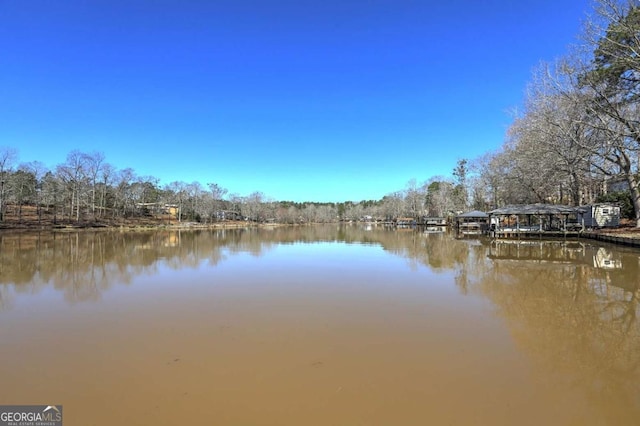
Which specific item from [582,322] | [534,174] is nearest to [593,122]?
[534,174]

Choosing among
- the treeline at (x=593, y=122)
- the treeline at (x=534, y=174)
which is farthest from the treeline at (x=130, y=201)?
the treeline at (x=593, y=122)

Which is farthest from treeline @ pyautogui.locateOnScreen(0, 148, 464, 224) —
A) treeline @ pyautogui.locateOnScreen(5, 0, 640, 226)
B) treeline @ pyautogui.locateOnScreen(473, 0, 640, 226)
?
treeline @ pyautogui.locateOnScreen(473, 0, 640, 226)

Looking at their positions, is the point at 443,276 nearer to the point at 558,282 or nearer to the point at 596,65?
the point at 558,282

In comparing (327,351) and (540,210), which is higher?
(540,210)

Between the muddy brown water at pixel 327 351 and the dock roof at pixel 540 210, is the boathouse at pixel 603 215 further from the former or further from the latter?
the muddy brown water at pixel 327 351

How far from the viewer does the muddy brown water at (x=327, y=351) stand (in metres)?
3.30

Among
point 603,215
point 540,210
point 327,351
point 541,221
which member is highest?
point 540,210

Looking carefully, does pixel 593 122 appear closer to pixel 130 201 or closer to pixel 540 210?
pixel 540 210

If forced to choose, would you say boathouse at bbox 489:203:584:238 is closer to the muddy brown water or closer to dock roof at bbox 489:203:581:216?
dock roof at bbox 489:203:581:216

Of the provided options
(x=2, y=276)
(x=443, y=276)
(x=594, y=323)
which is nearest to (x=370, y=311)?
(x=594, y=323)

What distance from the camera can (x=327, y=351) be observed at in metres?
4.76

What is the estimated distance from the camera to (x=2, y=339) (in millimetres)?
5281

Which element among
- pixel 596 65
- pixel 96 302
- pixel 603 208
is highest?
pixel 596 65

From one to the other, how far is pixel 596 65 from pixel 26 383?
2567 cm
